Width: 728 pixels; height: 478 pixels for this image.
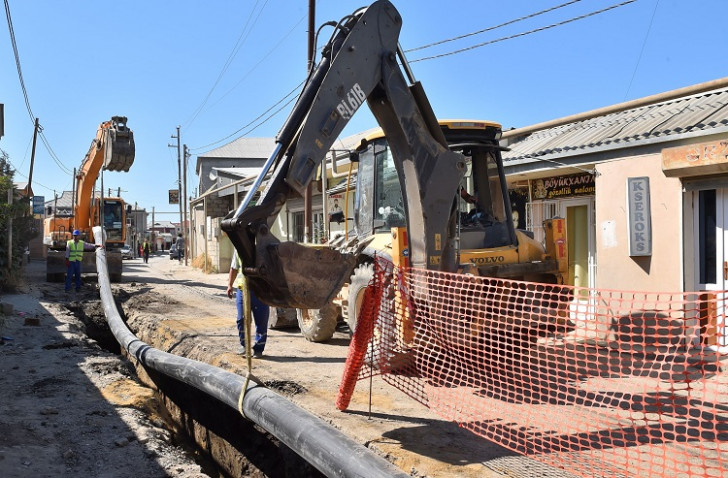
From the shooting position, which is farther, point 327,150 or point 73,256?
point 73,256

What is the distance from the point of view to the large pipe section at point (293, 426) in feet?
11.9

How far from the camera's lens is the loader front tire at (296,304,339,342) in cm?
884

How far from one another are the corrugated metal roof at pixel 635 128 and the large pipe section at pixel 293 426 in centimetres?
622

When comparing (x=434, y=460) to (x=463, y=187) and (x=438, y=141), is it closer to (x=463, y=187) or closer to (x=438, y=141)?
(x=438, y=141)

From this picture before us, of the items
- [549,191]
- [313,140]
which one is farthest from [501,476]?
[549,191]

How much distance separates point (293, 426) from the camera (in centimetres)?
423

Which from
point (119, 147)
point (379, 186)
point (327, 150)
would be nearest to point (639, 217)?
point (379, 186)

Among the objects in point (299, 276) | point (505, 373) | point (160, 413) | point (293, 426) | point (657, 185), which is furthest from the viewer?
point (657, 185)

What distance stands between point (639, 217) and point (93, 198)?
586 inches

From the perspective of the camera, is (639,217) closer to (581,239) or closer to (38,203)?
(581,239)

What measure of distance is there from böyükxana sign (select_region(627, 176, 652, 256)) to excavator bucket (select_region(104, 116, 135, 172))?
11326 millimetres

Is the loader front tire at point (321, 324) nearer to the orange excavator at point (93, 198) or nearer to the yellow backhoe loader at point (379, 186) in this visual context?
the yellow backhoe loader at point (379, 186)

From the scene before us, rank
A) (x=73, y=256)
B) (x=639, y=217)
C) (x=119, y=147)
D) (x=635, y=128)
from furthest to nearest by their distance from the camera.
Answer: (x=73, y=256), (x=119, y=147), (x=635, y=128), (x=639, y=217)

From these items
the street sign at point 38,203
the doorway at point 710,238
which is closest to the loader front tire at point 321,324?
the doorway at point 710,238
